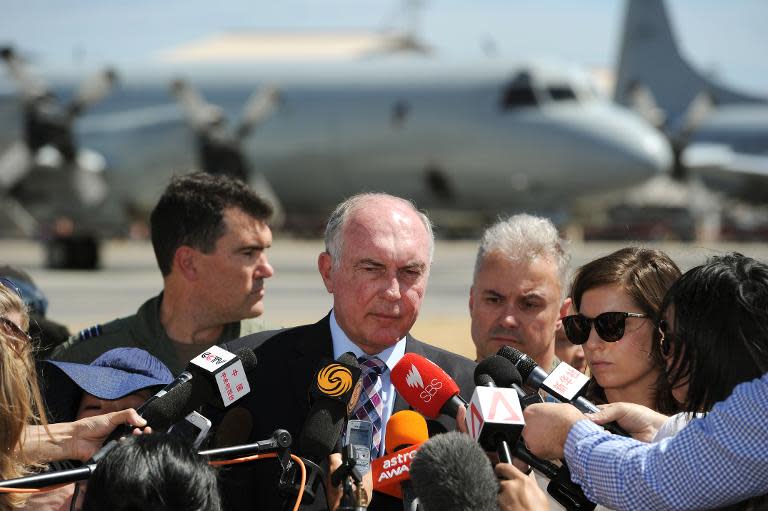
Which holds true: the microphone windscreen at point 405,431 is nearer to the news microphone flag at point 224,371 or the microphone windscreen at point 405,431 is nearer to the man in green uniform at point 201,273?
the news microphone flag at point 224,371

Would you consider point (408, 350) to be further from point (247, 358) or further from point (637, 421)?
point (637, 421)

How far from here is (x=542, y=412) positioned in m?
2.71

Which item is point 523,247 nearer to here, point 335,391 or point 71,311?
point 335,391

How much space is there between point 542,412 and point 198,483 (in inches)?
34.8

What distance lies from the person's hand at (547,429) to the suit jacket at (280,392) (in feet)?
2.18

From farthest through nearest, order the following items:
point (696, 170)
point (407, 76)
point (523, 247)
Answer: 1. point (696, 170)
2. point (407, 76)
3. point (523, 247)

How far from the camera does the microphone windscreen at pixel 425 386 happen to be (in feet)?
9.81

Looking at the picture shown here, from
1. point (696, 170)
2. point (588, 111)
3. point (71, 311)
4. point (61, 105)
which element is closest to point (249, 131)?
point (61, 105)

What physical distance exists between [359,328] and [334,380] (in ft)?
2.01

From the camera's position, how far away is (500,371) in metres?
2.93

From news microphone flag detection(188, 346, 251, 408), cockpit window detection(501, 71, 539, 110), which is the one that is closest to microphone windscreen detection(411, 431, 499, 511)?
news microphone flag detection(188, 346, 251, 408)

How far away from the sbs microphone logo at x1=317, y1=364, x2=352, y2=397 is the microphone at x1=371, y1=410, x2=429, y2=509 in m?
0.17

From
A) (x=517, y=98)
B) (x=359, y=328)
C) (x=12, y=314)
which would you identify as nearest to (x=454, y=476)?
(x=359, y=328)

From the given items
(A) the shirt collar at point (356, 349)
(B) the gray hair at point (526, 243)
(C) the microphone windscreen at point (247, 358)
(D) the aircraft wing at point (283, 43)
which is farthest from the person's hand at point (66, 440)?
(D) the aircraft wing at point (283, 43)
